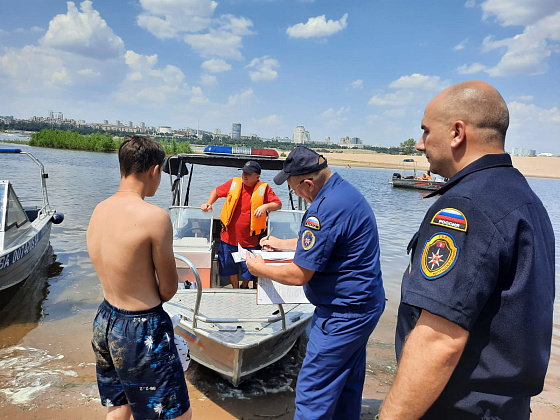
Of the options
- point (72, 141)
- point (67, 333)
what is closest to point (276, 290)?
point (67, 333)

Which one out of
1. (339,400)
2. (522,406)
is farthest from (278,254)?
(522,406)

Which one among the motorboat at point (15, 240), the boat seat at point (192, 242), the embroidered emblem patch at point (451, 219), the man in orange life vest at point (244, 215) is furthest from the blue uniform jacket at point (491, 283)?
the motorboat at point (15, 240)

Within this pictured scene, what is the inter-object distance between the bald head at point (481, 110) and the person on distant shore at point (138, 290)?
4.87ft

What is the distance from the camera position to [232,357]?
3398mm

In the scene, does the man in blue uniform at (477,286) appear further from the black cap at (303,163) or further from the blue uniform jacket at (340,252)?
the black cap at (303,163)

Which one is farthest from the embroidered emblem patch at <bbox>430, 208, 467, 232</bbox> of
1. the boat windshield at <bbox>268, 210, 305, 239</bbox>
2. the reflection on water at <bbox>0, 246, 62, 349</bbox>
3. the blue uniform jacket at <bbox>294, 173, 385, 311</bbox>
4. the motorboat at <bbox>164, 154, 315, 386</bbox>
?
the reflection on water at <bbox>0, 246, 62, 349</bbox>

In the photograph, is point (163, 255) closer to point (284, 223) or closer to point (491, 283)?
point (491, 283)

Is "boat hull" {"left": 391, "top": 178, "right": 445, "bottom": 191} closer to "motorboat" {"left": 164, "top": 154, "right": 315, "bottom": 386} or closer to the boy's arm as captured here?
"motorboat" {"left": 164, "top": 154, "right": 315, "bottom": 386}

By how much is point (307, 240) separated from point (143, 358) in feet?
3.69

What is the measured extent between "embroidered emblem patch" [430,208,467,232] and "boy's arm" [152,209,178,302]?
136 centimetres

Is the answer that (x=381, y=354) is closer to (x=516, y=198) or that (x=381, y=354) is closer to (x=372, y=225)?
(x=372, y=225)

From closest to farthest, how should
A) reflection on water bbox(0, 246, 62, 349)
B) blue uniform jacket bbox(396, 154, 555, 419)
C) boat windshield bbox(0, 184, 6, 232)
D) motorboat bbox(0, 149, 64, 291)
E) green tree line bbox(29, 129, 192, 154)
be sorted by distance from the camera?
blue uniform jacket bbox(396, 154, 555, 419) < reflection on water bbox(0, 246, 62, 349) < motorboat bbox(0, 149, 64, 291) < boat windshield bbox(0, 184, 6, 232) < green tree line bbox(29, 129, 192, 154)

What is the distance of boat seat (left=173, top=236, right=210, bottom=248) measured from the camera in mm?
4996

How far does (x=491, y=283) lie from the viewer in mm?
1113
